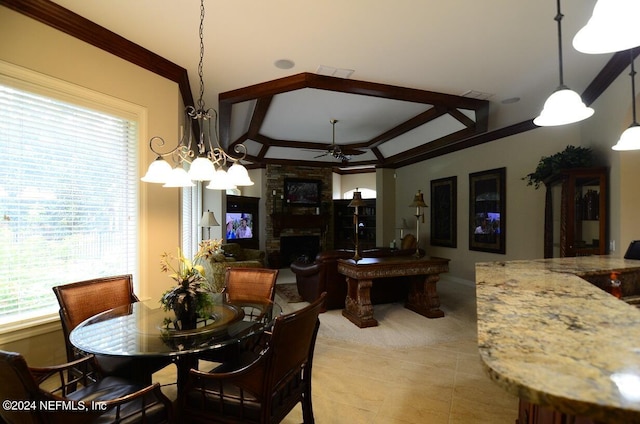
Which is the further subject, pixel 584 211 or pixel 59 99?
pixel 584 211

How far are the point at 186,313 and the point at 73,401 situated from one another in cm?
70

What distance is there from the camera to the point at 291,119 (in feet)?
17.9

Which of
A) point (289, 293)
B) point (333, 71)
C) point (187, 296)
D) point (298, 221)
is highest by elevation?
point (333, 71)

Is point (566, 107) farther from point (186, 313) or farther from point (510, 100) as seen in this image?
point (510, 100)

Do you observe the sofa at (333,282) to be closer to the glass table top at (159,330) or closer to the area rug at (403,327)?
the area rug at (403,327)

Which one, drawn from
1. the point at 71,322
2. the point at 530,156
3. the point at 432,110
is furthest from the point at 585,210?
the point at 71,322

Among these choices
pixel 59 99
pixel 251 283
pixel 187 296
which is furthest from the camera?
pixel 251 283

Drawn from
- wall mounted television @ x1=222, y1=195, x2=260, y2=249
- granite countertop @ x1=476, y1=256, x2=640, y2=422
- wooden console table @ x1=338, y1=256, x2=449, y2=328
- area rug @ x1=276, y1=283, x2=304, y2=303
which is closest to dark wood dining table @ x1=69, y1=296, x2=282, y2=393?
granite countertop @ x1=476, y1=256, x2=640, y2=422

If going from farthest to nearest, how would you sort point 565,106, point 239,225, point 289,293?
point 239,225, point 289,293, point 565,106

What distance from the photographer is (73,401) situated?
1.25m

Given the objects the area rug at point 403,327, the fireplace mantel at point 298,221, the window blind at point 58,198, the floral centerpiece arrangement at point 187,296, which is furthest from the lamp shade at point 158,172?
the fireplace mantel at point 298,221

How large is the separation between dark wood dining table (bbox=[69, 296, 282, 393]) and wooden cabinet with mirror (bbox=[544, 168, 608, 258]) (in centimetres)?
369

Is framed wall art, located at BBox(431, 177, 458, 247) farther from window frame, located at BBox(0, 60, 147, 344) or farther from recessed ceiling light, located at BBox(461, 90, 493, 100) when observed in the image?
window frame, located at BBox(0, 60, 147, 344)

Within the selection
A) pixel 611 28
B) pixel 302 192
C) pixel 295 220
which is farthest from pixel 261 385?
pixel 302 192
